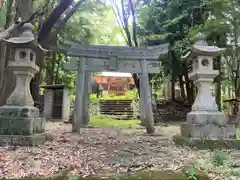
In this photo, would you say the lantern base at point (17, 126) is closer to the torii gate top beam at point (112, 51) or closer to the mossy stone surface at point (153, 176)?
the mossy stone surface at point (153, 176)

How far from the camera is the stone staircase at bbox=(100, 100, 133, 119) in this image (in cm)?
1752

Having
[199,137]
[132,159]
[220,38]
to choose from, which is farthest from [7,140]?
[220,38]

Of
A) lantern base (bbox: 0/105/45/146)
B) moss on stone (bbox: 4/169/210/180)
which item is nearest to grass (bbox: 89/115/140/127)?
lantern base (bbox: 0/105/45/146)

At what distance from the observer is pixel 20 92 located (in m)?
5.49

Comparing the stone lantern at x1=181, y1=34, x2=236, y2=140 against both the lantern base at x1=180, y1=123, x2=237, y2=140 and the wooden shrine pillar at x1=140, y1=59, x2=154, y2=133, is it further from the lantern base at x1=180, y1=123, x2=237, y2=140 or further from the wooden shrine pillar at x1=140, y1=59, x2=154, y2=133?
the wooden shrine pillar at x1=140, y1=59, x2=154, y2=133

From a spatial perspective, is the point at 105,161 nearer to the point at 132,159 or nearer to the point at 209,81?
the point at 132,159

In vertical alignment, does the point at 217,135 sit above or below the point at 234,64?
below

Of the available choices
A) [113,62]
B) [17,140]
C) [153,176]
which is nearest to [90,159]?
[153,176]

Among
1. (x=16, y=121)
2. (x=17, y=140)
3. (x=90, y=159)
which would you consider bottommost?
(x=90, y=159)

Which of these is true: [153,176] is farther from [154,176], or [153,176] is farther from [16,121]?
[16,121]

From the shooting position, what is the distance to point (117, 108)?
18.6 meters

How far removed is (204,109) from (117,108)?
13276 millimetres

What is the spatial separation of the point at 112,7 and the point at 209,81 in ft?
36.1

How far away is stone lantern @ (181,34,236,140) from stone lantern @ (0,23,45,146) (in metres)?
3.50
